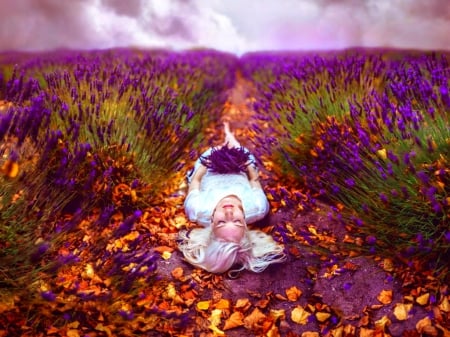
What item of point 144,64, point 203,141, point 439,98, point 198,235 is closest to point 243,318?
point 198,235

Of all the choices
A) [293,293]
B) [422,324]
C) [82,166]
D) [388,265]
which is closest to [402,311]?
[422,324]

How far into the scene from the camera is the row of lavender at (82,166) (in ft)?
5.24

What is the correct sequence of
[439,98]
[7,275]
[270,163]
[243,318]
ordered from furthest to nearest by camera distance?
[270,163]
[439,98]
[243,318]
[7,275]

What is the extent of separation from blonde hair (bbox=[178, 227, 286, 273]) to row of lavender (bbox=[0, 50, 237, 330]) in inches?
10.5

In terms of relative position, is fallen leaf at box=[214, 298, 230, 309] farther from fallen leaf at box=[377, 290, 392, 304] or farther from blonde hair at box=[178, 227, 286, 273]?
fallen leaf at box=[377, 290, 392, 304]

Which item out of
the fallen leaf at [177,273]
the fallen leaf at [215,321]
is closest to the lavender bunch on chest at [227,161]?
the fallen leaf at [177,273]

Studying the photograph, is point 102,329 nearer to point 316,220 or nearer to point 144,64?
point 316,220

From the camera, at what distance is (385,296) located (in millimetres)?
1843

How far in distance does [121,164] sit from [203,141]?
1422mm

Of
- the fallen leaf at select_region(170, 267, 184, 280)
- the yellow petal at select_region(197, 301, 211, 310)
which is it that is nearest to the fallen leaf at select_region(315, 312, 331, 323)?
the yellow petal at select_region(197, 301, 211, 310)

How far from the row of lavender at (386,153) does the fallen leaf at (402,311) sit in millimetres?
223

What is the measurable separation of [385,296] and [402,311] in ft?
0.40

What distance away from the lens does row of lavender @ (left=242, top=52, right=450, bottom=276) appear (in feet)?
5.76

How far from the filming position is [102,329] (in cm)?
163
